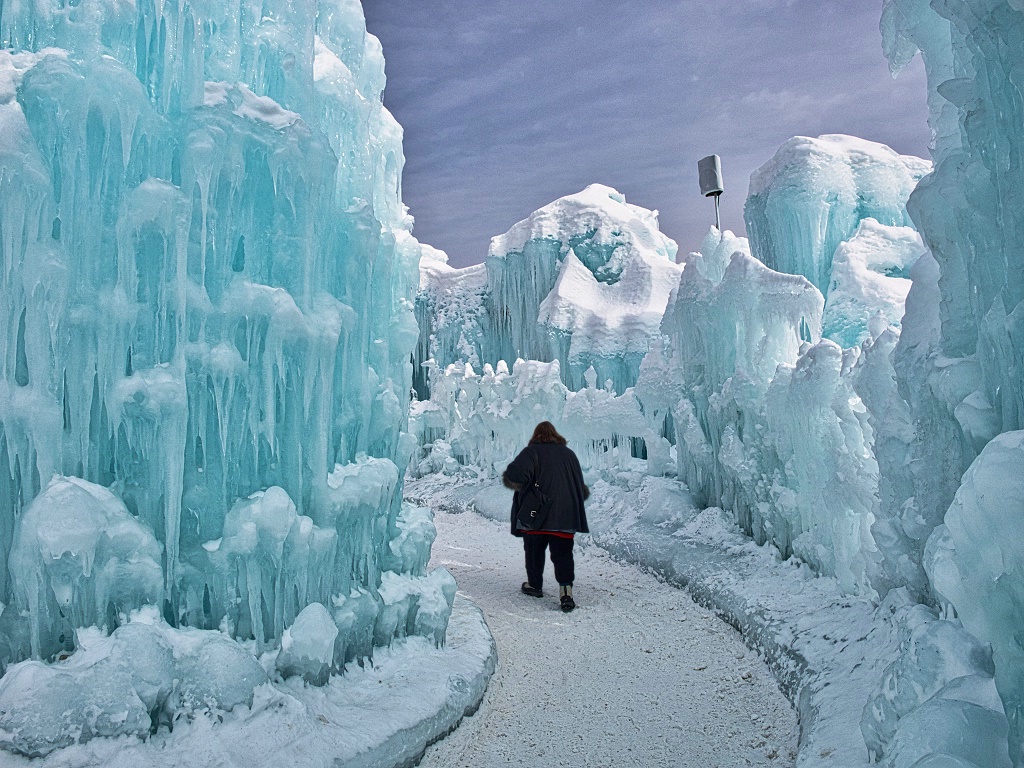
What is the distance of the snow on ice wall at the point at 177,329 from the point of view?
3377 mm

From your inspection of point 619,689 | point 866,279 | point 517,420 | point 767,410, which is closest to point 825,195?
point 866,279

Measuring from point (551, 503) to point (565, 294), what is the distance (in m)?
13.2

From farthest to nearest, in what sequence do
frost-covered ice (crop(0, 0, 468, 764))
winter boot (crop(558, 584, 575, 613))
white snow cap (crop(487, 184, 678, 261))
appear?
white snow cap (crop(487, 184, 678, 261)) < winter boot (crop(558, 584, 575, 613)) < frost-covered ice (crop(0, 0, 468, 764))

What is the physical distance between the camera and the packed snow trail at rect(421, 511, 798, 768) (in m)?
3.79

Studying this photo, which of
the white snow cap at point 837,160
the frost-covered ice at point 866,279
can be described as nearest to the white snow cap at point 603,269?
the white snow cap at point 837,160

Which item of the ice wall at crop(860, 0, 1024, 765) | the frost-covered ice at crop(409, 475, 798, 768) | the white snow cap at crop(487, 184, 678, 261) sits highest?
the white snow cap at crop(487, 184, 678, 261)

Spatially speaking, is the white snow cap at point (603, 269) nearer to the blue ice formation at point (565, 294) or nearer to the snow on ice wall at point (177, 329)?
the blue ice formation at point (565, 294)

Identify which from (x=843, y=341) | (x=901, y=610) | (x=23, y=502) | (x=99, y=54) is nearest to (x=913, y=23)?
(x=901, y=610)

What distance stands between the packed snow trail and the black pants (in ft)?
0.77

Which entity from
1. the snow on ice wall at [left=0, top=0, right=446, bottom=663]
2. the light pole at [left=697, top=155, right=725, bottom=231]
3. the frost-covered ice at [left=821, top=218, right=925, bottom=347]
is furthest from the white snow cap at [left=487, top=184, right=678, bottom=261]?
the snow on ice wall at [left=0, top=0, right=446, bottom=663]

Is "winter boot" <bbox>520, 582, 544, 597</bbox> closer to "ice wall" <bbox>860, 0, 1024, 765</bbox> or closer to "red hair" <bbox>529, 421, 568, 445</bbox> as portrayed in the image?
"red hair" <bbox>529, 421, 568, 445</bbox>

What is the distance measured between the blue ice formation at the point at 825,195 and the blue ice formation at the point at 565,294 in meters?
3.28

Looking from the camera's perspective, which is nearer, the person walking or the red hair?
the person walking

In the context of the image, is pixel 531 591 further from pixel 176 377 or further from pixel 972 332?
pixel 972 332
